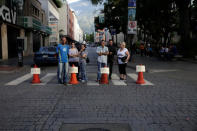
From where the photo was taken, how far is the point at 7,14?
2333 centimetres

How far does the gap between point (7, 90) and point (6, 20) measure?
1696 cm

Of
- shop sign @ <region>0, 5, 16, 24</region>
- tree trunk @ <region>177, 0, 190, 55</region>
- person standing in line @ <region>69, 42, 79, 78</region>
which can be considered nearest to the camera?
person standing in line @ <region>69, 42, 79, 78</region>

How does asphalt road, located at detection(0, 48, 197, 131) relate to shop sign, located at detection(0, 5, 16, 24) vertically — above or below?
below

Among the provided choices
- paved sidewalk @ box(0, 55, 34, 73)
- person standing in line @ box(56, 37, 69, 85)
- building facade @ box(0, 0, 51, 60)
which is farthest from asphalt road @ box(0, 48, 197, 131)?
building facade @ box(0, 0, 51, 60)

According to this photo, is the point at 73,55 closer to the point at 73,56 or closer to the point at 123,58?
the point at 73,56

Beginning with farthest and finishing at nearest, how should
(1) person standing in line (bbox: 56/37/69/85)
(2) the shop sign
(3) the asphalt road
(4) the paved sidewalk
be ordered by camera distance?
1. (2) the shop sign
2. (4) the paved sidewalk
3. (1) person standing in line (bbox: 56/37/69/85)
4. (3) the asphalt road

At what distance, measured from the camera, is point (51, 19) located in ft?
178

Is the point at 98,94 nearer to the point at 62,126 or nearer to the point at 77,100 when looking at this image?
the point at 77,100

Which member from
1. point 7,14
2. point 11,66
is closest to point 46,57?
point 11,66

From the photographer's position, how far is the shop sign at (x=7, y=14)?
858 inches

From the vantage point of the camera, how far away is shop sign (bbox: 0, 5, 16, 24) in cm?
2180

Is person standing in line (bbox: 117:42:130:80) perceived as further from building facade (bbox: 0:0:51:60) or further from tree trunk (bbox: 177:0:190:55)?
tree trunk (bbox: 177:0:190:55)

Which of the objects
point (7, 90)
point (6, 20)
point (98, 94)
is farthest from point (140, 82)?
point (6, 20)

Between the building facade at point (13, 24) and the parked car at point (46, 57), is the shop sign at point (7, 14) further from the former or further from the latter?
the parked car at point (46, 57)
